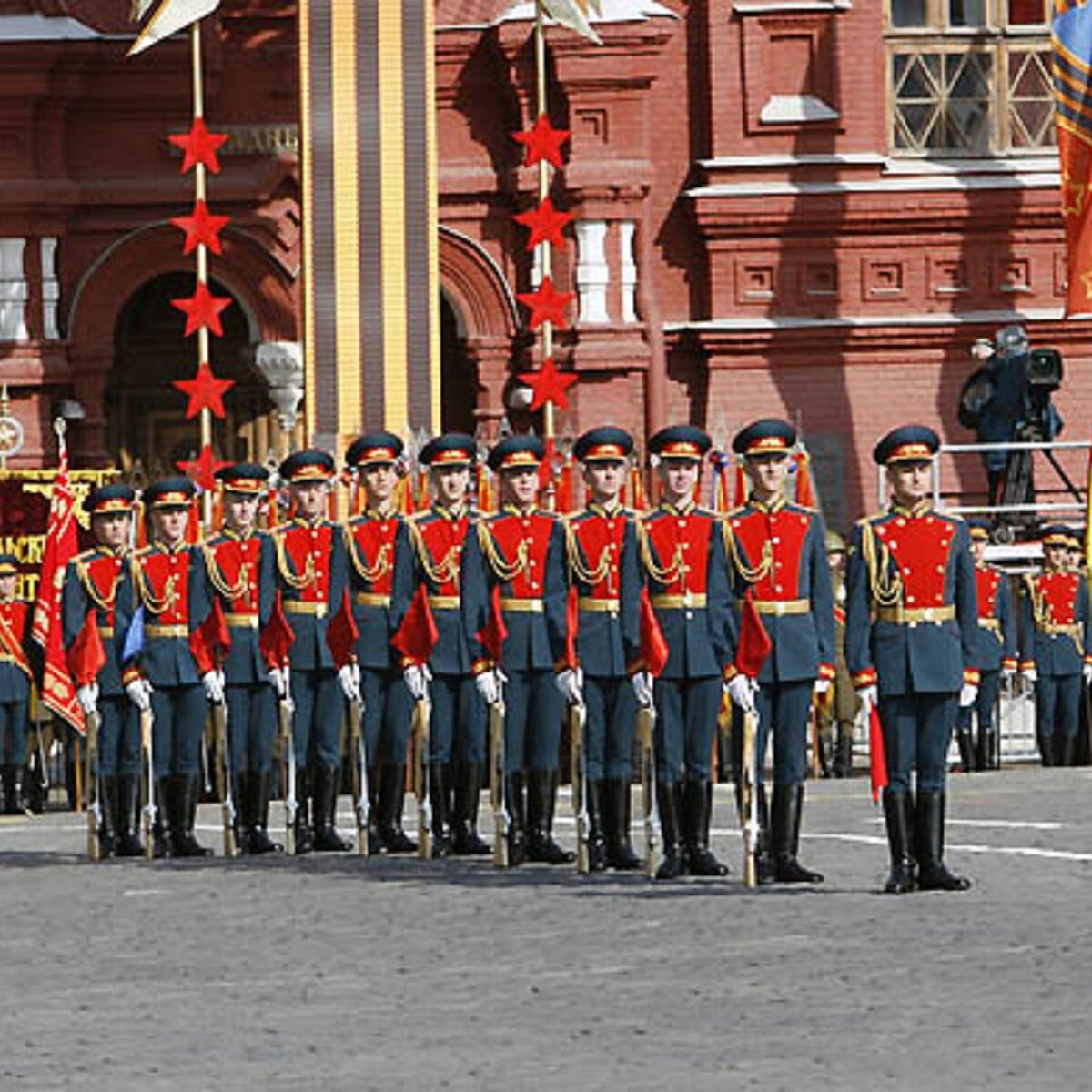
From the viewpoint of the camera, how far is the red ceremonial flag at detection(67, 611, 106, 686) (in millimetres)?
16031

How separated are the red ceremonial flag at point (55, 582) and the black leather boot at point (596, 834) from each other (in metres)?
7.76

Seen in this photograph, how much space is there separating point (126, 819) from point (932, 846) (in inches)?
177

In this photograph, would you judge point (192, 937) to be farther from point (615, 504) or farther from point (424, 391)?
point (424, 391)

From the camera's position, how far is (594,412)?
2805 cm

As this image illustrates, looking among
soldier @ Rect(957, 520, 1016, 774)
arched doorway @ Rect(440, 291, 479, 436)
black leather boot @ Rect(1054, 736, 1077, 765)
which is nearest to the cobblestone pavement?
soldier @ Rect(957, 520, 1016, 774)

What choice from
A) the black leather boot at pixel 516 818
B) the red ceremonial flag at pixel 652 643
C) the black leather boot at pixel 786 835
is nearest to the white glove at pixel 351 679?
the black leather boot at pixel 516 818

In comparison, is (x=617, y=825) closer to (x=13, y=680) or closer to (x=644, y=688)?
(x=644, y=688)

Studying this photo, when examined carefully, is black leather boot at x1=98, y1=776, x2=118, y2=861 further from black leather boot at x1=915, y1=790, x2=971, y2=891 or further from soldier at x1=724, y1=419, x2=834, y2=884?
black leather boot at x1=915, y1=790, x2=971, y2=891

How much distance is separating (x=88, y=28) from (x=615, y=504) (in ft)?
46.7

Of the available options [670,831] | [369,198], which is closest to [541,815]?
[670,831]

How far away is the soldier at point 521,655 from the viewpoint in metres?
14.7

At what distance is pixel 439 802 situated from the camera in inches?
604

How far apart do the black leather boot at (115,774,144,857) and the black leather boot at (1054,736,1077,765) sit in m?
7.08

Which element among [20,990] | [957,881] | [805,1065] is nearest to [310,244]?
[957,881]
